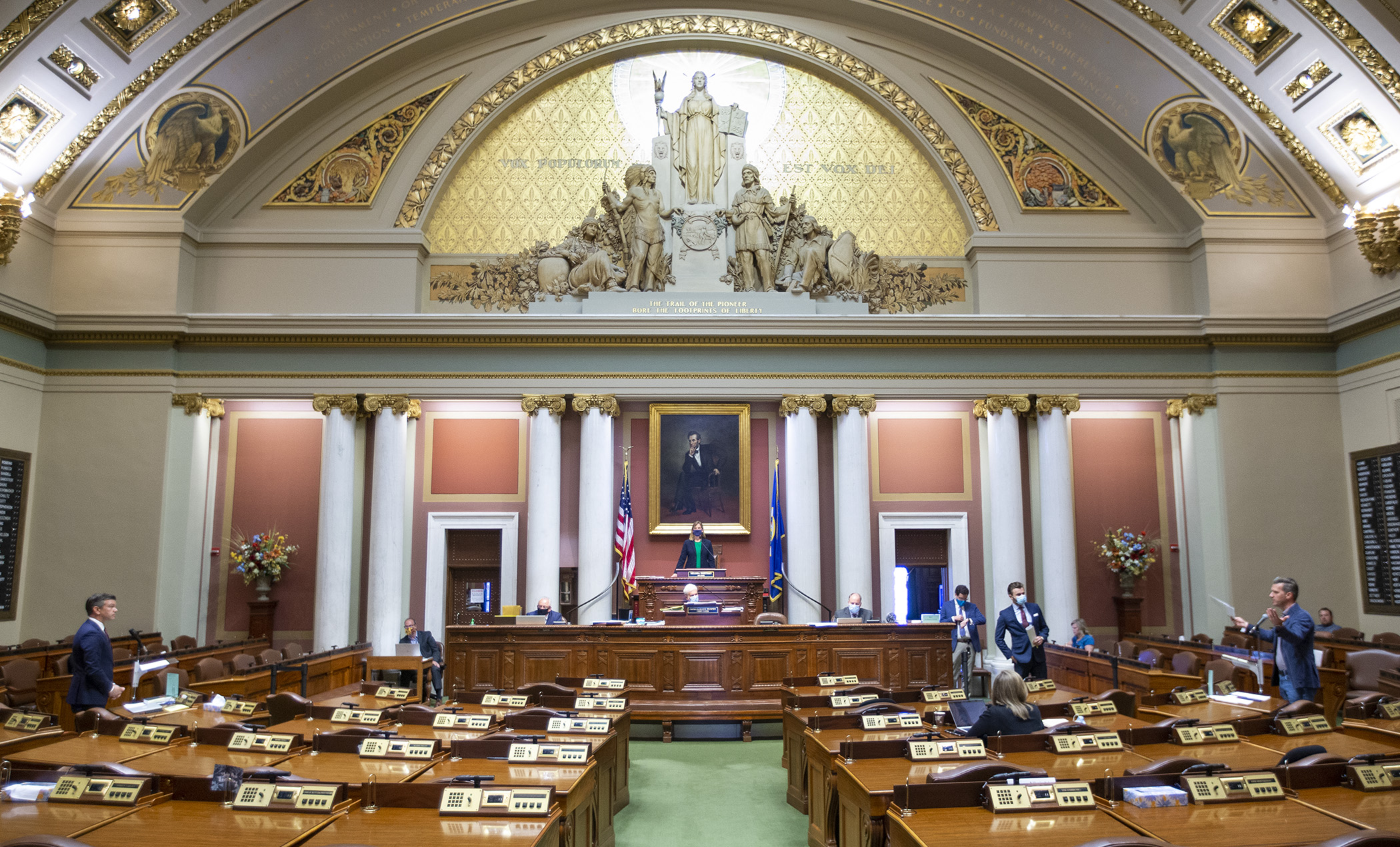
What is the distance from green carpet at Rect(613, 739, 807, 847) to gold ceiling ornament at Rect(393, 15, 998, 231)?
10794 millimetres

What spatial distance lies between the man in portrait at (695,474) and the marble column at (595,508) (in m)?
1.25

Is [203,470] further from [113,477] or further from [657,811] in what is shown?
[657,811]

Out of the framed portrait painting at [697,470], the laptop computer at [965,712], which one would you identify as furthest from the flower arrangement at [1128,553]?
the laptop computer at [965,712]

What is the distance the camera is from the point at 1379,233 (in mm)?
14516

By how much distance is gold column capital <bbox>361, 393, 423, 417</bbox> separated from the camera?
1616 cm

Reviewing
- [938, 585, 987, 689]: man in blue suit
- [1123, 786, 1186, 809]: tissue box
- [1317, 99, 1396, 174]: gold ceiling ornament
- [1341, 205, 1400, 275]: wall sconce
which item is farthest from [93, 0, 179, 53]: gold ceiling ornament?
[1341, 205, 1400, 275]: wall sconce

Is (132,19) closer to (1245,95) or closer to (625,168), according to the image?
(625,168)

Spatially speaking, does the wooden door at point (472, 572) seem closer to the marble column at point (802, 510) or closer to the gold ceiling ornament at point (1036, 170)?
the marble column at point (802, 510)

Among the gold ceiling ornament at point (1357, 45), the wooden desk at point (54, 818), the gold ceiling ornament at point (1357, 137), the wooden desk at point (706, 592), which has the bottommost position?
the wooden desk at point (54, 818)

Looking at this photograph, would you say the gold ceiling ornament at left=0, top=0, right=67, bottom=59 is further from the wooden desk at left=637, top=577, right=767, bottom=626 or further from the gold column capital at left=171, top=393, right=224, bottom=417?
the wooden desk at left=637, top=577, right=767, bottom=626

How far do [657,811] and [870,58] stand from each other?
14.3m

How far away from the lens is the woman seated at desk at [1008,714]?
6074 millimetres

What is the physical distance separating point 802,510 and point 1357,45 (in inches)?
418

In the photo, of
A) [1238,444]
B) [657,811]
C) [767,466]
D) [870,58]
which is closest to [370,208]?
[767,466]
